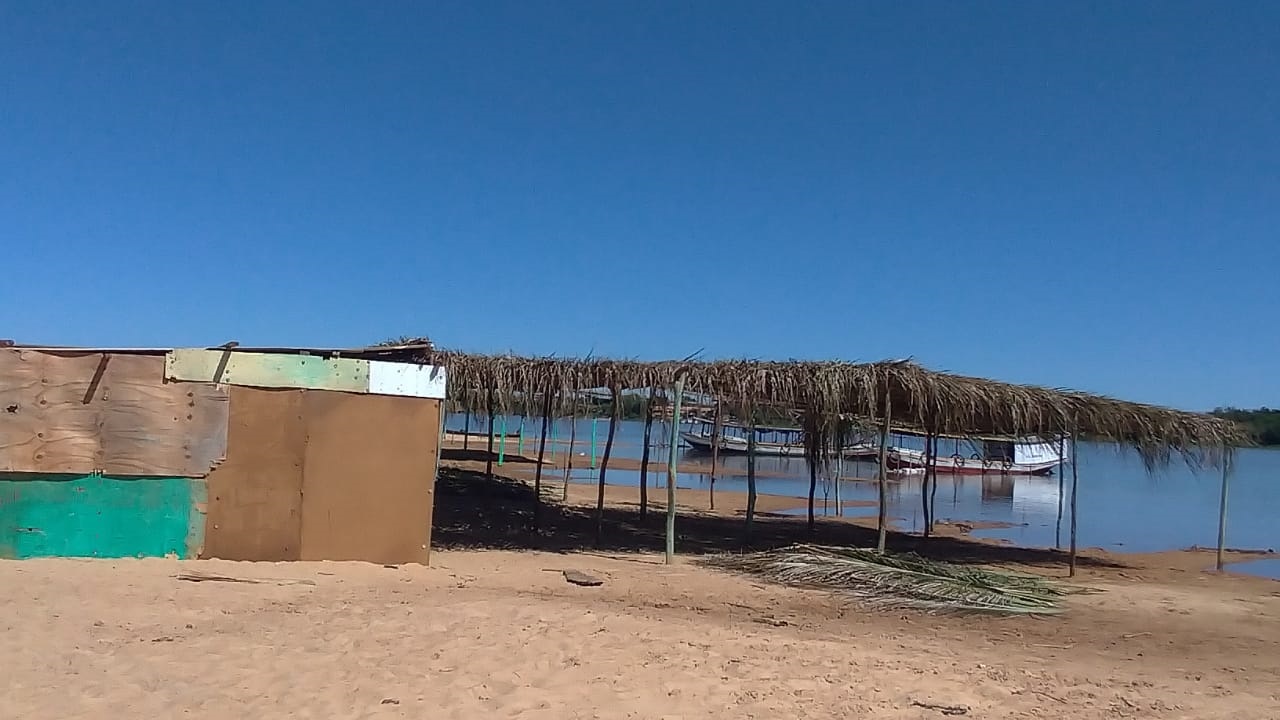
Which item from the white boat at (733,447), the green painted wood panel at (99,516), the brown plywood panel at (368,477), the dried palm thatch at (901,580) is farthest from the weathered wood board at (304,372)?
the white boat at (733,447)

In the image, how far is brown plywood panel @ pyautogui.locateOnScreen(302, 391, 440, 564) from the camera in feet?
29.5

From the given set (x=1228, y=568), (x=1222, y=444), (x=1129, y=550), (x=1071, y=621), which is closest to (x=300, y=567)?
(x=1071, y=621)

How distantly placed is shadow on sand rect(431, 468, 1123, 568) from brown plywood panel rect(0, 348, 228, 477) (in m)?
3.56

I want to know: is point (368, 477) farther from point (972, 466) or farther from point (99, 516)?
point (972, 466)

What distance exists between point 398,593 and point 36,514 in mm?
3449

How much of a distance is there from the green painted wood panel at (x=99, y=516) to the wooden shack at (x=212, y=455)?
12 millimetres

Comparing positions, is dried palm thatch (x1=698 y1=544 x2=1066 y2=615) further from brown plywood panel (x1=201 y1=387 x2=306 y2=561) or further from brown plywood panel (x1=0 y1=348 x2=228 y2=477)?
brown plywood panel (x1=0 y1=348 x2=228 y2=477)

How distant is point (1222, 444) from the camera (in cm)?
1233

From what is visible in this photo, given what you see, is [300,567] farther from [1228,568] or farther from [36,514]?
[1228,568]

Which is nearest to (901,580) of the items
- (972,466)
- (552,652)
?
(552,652)

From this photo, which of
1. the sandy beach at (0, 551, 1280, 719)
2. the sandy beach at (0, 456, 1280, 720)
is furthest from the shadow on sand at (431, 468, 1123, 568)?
the sandy beach at (0, 551, 1280, 719)

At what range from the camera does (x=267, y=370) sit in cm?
892

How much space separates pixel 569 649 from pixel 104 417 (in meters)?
5.24

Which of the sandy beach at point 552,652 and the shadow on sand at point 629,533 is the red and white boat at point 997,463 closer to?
the shadow on sand at point 629,533
